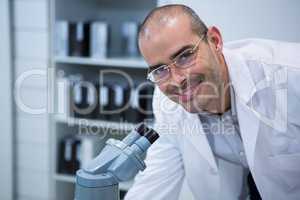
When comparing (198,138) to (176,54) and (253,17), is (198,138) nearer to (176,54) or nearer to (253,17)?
(176,54)

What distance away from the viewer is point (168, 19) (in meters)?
1.02

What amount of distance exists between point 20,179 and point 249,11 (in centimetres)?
176

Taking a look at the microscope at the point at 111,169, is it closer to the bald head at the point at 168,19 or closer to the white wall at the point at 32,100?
the bald head at the point at 168,19

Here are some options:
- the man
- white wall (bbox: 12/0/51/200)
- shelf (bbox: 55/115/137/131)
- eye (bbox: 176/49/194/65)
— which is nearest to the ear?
the man

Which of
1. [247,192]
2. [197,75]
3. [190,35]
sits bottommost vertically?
[247,192]

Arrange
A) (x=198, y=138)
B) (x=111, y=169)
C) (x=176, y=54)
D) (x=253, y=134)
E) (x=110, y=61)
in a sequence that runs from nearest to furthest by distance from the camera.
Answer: (x=111, y=169) → (x=176, y=54) → (x=253, y=134) → (x=198, y=138) → (x=110, y=61)

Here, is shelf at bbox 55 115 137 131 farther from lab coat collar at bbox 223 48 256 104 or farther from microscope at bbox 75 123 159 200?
microscope at bbox 75 123 159 200

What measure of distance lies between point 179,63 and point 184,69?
A: 0.02m

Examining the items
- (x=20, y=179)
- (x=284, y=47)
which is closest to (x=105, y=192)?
(x=284, y=47)

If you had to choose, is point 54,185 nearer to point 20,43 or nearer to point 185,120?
point 20,43

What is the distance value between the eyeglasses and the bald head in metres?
0.04

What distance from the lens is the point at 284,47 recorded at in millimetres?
1233

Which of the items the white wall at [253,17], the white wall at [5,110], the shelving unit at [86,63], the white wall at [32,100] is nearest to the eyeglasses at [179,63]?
the white wall at [253,17]

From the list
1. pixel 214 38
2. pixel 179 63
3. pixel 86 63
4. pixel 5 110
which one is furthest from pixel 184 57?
pixel 5 110
